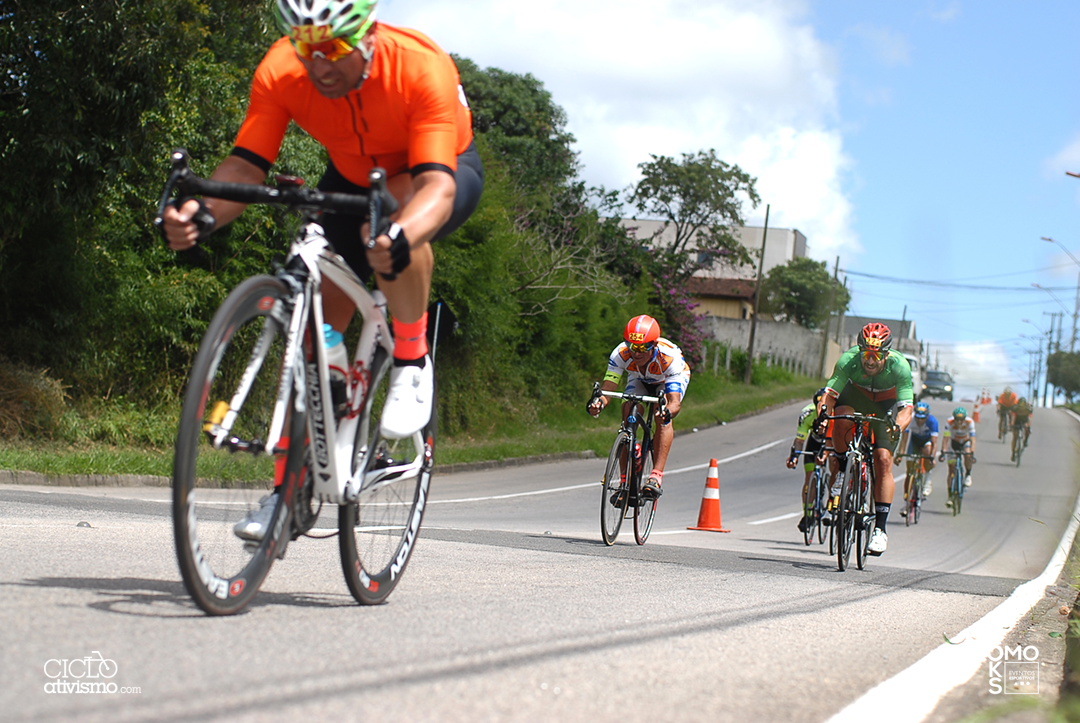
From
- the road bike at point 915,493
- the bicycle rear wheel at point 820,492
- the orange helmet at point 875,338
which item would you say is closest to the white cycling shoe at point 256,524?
the orange helmet at point 875,338

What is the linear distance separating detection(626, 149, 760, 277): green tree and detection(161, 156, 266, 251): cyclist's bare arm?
45.7m

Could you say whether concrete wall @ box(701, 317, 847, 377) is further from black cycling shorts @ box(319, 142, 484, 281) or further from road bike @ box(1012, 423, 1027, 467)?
black cycling shorts @ box(319, 142, 484, 281)

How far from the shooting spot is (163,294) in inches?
645

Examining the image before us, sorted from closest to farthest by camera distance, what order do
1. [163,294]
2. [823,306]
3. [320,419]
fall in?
[320,419]
[163,294]
[823,306]

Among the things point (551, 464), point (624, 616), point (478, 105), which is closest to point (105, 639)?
point (624, 616)

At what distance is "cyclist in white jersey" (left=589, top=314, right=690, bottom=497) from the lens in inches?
378

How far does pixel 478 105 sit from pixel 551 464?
70.8 ft

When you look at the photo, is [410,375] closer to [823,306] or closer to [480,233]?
[480,233]

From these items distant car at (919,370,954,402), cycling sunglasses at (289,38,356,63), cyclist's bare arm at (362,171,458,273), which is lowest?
cyclist's bare arm at (362,171,458,273)

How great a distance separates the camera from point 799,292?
81.6 metres

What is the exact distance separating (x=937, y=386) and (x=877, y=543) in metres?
57.1

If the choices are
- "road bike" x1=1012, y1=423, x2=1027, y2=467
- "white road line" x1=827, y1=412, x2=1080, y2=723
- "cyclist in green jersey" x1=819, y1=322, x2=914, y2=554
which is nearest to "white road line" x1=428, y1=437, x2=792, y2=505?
"cyclist in green jersey" x1=819, y1=322, x2=914, y2=554

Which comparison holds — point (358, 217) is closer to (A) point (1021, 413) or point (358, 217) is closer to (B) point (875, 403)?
(B) point (875, 403)

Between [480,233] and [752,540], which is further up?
[480,233]
